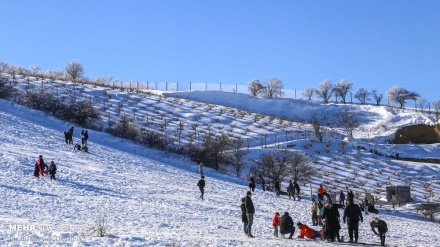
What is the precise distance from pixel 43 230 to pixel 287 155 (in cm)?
4013

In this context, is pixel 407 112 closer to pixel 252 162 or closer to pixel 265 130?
pixel 265 130

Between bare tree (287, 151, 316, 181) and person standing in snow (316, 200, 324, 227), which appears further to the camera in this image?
bare tree (287, 151, 316, 181)

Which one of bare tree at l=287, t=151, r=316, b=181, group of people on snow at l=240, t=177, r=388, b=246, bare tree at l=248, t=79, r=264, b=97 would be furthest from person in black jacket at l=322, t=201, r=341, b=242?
bare tree at l=248, t=79, r=264, b=97

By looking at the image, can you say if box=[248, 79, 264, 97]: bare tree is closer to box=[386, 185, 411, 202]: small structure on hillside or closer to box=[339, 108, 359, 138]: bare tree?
box=[339, 108, 359, 138]: bare tree

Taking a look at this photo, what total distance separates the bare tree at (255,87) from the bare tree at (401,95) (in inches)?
1248

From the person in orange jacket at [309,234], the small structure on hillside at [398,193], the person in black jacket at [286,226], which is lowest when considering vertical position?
the small structure on hillside at [398,193]

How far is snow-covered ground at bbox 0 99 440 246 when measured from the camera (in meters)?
12.7

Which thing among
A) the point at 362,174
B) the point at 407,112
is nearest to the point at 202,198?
the point at 362,174

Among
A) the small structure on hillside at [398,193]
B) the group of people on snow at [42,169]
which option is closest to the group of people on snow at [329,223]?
the group of people on snow at [42,169]

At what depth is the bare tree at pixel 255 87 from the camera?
12962cm

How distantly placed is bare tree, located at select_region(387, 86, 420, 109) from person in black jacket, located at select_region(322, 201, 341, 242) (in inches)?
4179

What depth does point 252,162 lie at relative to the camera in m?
51.3

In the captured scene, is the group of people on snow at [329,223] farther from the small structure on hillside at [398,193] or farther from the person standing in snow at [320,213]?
the small structure on hillside at [398,193]

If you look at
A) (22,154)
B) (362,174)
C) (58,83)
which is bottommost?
(362,174)
